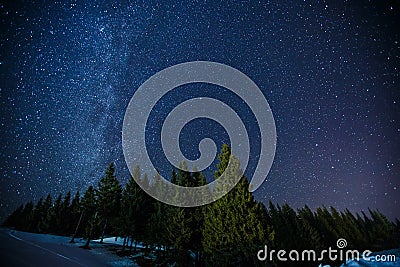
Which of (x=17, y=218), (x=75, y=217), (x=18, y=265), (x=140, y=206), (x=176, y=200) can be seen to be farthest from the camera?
(x=17, y=218)

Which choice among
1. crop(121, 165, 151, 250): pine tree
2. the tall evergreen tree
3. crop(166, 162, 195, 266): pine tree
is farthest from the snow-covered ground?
crop(166, 162, 195, 266): pine tree

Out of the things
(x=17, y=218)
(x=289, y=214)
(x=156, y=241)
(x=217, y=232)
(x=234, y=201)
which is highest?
(x=289, y=214)

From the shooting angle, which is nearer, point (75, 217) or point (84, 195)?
point (84, 195)

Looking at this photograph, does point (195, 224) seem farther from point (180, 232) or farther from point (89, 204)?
point (89, 204)

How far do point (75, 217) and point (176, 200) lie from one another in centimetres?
5496

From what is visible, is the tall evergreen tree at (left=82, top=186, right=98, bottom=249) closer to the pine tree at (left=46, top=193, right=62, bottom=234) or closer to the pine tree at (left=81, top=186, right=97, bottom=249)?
the pine tree at (left=81, top=186, right=97, bottom=249)

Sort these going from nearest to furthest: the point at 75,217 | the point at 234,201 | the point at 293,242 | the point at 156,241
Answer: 1. the point at 234,201
2. the point at 156,241
3. the point at 293,242
4. the point at 75,217

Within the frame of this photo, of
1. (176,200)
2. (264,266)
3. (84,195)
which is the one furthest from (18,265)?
(84,195)

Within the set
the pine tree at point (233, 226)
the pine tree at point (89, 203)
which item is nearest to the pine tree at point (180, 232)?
the pine tree at point (233, 226)

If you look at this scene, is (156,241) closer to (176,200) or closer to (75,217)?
(176,200)

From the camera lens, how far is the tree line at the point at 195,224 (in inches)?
647

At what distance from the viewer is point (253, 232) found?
51.6 ft

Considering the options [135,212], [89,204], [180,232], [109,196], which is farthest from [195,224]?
[89,204]

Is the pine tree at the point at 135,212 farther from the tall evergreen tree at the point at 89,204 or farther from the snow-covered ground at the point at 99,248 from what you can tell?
the tall evergreen tree at the point at 89,204
